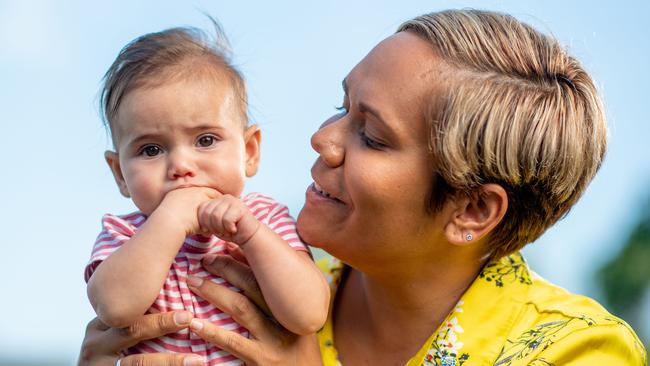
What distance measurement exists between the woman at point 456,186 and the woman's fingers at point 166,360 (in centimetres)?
1

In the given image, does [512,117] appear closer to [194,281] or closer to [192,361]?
[194,281]

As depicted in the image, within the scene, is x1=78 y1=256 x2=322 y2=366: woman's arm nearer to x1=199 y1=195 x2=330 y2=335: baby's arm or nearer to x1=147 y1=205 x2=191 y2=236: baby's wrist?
x1=199 y1=195 x2=330 y2=335: baby's arm

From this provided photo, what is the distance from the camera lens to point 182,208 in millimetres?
2857

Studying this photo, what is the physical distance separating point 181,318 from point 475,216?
1.15 metres

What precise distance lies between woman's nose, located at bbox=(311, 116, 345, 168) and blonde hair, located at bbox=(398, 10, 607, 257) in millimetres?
355

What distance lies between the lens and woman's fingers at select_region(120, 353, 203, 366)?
9.57 feet

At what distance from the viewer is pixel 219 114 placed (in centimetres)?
303

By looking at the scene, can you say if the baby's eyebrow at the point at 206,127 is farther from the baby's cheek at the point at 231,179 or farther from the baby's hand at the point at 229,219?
the baby's hand at the point at 229,219

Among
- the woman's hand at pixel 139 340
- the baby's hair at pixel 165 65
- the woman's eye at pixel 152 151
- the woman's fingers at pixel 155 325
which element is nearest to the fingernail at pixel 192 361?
the woman's hand at pixel 139 340

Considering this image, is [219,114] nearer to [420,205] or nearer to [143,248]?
[143,248]

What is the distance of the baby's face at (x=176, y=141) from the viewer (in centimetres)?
296

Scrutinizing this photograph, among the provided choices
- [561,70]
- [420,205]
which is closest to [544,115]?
[561,70]

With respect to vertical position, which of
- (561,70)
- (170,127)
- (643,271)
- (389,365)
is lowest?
(643,271)

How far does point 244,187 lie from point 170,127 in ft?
1.19
